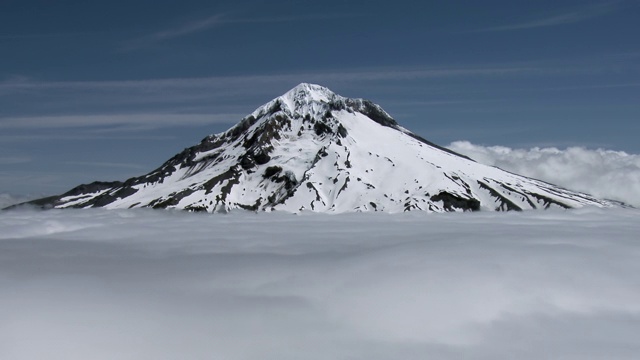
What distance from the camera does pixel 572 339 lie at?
241 feet

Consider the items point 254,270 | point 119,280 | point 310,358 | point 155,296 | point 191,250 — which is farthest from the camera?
point 191,250

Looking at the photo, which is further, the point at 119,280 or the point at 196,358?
the point at 119,280

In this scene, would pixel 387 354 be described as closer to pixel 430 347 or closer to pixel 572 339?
pixel 430 347

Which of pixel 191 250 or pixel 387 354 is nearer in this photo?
pixel 387 354

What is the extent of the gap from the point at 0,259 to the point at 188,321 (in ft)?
352

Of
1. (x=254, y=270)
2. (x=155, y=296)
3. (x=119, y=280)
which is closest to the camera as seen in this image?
(x=155, y=296)

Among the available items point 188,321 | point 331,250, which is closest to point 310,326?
point 188,321

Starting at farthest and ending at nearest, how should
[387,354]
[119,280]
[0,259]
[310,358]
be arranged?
1. [0,259]
2. [119,280]
3. [387,354]
4. [310,358]

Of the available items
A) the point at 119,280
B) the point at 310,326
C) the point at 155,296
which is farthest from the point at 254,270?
the point at 310,326

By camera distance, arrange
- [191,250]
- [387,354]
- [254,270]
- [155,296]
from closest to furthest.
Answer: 1. [387,354]
2. [155,296]
3. [254,270]
4. [191,250]

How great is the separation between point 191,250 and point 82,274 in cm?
6042

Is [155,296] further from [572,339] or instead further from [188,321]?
[572,339]

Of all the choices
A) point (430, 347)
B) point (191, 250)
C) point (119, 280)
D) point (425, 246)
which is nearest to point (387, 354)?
point (430, 347)

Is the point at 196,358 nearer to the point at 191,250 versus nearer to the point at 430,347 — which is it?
the point at 430,347
